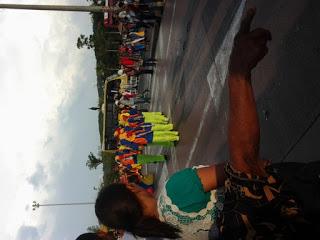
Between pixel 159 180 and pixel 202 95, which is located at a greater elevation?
pixel 202 95

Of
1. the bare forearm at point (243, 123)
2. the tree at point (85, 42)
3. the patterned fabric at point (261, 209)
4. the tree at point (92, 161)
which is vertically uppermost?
the bare forearm at point (243, 123)

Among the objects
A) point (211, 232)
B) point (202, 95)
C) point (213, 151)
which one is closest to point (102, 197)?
point (211, 232)

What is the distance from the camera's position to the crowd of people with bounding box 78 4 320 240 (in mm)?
2240

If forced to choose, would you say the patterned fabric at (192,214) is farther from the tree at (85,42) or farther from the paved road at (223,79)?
the tree at (85,42)

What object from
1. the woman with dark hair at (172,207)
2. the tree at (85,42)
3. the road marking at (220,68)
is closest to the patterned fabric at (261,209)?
the woman with dark hair at (172,207)

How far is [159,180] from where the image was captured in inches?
639

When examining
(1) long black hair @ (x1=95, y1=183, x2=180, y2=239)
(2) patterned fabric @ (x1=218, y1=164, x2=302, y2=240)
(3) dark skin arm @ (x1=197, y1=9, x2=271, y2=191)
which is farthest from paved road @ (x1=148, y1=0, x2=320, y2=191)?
(3) dark skin arm @ (x1=197, y1=9, x2=271, y2=191)

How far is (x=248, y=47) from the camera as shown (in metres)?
2.18

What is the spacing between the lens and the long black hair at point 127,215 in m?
2.85

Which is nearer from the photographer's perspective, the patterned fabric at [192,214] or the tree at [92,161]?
the patterned fabric at [192,214]

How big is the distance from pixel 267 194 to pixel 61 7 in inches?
474

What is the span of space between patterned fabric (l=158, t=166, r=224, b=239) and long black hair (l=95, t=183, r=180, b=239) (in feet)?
0.22

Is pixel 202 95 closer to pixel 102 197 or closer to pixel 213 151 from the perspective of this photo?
pixel 213 151

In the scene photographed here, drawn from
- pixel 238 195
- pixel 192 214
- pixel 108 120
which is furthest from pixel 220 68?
pixel 108 120
